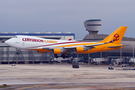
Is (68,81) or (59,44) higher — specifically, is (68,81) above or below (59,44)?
below

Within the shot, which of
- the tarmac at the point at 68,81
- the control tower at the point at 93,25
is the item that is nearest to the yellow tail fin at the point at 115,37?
the tarmac at the point at 68,81

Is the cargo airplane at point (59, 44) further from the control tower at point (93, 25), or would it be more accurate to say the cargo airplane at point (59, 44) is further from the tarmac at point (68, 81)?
the control tower at point (93, 25)

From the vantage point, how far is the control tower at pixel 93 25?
197000 mm

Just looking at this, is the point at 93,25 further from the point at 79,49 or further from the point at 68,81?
the point at 68,81

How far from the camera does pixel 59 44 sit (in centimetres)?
9138

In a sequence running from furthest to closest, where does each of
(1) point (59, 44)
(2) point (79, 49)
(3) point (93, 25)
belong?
(3) point (93, 25), (2) point (79, 49), (1) point (59, 44)

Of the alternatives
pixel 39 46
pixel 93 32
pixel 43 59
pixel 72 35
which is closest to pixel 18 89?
pixel 39 46

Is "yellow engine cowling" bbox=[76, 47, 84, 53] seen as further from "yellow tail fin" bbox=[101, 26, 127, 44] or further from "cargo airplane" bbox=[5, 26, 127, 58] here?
"yellow tail fin" bbox=[101, 26, 127, 44]

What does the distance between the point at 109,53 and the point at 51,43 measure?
72.5 metres

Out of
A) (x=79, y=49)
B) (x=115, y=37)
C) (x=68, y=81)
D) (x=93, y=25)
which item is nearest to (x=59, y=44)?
(x=79, y=49)

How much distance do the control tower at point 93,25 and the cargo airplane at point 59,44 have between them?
96.6 metres

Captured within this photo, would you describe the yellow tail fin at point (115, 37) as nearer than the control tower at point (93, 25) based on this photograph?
Yes

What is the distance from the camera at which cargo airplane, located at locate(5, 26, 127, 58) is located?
88000 mm

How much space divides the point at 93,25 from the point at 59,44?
360ft
